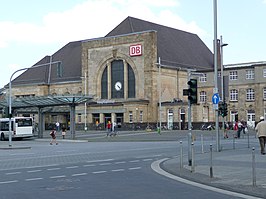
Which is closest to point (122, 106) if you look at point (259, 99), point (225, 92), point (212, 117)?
point (212, 117)

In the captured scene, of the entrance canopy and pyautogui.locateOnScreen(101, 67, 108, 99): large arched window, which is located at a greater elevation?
pyautogui.locateOnScreen(101, 67, 108, 99): large arched window

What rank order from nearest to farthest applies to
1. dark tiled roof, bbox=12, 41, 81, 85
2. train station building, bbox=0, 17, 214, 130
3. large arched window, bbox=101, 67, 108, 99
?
train station building, bbox=0, 17, 214, 130
large arched window, bbox=101, 67, 108, 99
dark tiled roof, bbox=12, 41, 81, 85

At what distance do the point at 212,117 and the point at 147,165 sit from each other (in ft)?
195

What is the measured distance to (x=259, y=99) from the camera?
7638 centimetres

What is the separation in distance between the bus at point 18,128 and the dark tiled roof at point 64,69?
41882 millimetres

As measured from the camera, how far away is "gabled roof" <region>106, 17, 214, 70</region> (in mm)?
86500

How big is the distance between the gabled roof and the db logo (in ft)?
12.3

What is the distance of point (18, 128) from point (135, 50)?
3493 centimetres

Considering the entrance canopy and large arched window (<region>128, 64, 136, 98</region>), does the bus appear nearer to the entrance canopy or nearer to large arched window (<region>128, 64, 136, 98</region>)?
the entrance canopy

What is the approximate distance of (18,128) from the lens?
52344 mm

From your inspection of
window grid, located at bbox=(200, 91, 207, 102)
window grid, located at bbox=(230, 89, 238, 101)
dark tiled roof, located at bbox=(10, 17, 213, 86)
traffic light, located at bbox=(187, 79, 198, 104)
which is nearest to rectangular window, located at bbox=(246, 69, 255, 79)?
window grid, located at bbox=(230, 89, 238, 101)

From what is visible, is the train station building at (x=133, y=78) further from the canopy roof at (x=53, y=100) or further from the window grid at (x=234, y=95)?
the canopy roof at (x=53, y=100)

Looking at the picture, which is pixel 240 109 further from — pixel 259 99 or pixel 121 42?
pixel 121 42

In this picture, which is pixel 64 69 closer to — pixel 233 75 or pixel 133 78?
pixel 133 78
